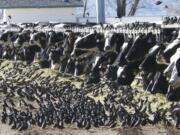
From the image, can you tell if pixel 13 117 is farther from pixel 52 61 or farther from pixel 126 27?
pixel 52 61

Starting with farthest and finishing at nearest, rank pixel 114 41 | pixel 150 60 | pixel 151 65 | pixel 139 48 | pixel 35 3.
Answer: pixel 35 3
pixel 114 41
pixel 139 48
pixel 151 65
pixel 150 60

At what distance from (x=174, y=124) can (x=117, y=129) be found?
115 centimetres

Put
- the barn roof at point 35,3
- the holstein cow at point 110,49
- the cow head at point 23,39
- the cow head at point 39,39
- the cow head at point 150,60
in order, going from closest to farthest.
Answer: the cow head at point 150,60, the holstein cow at point 110,49, the cow head at point 39,39, the cow head at point 23,39, the barn roof at point 35,3

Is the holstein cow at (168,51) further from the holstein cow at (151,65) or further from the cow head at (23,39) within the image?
the cow head at (23,39)

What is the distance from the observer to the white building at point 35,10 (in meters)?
55.0

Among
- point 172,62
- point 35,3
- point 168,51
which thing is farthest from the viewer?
point 35,3

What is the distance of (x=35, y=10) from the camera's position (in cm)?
5544

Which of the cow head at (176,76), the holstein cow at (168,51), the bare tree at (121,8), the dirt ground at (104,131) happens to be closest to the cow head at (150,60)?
the holstein cow at (168,51)

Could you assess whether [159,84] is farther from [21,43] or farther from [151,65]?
[21,43]

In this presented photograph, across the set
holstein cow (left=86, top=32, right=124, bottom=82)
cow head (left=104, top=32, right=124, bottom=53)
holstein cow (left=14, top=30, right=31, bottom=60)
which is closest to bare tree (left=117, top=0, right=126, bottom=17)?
holstein cow (left=14, top=30, right=31, bottom=60)

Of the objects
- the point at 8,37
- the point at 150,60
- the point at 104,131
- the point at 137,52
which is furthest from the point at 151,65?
the point at 8,37

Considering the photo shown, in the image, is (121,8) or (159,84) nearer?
(159,84)

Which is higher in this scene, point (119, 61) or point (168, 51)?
point (168, 51)

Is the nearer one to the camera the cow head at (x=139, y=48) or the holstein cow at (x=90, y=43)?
the cow head at (x=139, y=48)
